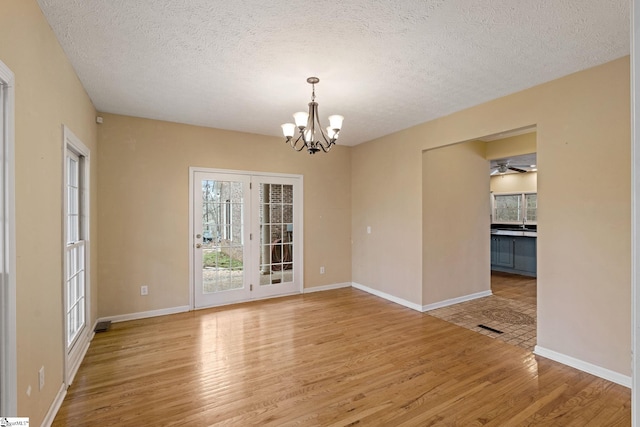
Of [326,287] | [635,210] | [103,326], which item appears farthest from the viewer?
[326,287]

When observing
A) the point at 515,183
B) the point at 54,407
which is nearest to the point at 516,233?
the point at 515,183

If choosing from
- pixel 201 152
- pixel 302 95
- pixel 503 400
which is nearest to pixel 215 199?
pixel 201 152

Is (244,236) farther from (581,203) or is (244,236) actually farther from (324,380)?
(581,203)

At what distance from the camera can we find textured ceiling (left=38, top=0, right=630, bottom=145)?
6.54ft

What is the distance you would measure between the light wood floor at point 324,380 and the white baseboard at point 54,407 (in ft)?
0.14

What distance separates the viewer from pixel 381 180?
17.1 ft

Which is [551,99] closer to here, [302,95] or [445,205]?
[445,205]

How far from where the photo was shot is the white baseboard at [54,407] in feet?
6.73

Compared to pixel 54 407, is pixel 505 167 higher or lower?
higher

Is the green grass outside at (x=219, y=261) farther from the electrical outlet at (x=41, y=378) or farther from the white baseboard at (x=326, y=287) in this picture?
the electrical outlet at (x=41, y=378)

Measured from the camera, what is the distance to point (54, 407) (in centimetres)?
219

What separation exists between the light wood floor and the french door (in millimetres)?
895

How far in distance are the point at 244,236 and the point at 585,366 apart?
14.1 feet

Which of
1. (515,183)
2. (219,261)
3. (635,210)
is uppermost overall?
(515,183)
